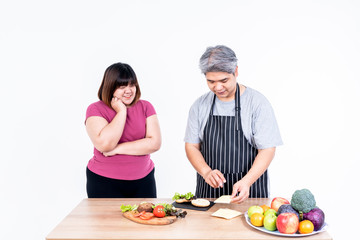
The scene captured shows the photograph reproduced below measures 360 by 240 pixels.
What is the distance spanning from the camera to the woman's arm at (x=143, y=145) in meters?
3.14

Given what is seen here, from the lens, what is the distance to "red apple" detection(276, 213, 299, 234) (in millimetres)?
2082

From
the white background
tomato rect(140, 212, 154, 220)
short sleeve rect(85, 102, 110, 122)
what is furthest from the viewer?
the white background

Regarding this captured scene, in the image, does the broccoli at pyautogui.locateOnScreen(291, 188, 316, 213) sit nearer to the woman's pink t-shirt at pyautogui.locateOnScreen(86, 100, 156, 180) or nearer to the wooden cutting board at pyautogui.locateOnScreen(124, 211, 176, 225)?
the wooden cutting board at pyautogui.locateOnScreen(124, 211, 176, 225)

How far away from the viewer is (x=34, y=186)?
4.76 meters

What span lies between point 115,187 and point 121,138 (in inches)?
16.1

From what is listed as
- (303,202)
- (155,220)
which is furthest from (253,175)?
(155,220)

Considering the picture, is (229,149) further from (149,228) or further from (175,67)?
(175,67)

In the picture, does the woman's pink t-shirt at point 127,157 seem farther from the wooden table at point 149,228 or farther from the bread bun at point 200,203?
the bread bun at point 200,203

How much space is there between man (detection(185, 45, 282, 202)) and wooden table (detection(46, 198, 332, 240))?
1.22 feet

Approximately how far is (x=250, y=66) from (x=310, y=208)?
264 cm

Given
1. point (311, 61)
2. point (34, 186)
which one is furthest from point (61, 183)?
point (311, 61)

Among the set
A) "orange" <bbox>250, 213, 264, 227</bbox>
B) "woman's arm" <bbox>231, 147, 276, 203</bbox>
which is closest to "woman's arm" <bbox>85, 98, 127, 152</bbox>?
"woman's arm" <bbox>231, 147, 276, 203</bbox>

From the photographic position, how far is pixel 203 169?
280 centimetres

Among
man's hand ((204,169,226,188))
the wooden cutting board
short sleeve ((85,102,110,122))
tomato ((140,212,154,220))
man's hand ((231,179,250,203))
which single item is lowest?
the wooden cutting board
